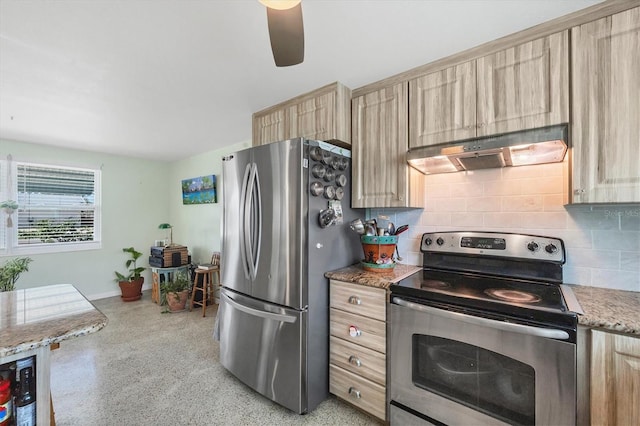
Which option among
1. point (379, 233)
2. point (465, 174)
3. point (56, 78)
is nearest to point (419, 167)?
point (465, 174)

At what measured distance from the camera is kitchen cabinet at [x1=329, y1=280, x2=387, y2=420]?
1.66 metres

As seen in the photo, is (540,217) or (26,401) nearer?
(26,401)

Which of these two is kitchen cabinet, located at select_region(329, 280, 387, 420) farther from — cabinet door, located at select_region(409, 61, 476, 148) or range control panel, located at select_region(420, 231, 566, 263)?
cabinet door, located at select_region(409, 61, 476, 148)

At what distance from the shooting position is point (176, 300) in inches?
149

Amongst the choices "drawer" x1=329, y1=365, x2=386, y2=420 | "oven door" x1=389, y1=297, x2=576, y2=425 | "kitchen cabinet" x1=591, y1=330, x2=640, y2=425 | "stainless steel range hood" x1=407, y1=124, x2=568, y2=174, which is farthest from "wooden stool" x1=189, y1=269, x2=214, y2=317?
"kitchen cabinet" x1=591, y1=330, x2=640, y2=425

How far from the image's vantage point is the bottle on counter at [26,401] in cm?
97

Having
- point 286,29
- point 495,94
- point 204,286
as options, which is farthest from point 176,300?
point 495,94

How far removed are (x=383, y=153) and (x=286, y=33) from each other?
1117 mm

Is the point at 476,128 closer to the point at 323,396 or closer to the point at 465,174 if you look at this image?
the point at 465,174

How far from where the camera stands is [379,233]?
1979 millimetres

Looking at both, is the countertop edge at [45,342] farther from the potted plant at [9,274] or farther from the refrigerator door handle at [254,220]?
the potted plant at [9,274]

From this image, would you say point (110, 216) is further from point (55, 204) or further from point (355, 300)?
point (355, 300)

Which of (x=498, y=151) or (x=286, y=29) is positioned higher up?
(x=286, y=29)

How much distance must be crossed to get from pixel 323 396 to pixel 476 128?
6.51 feet
